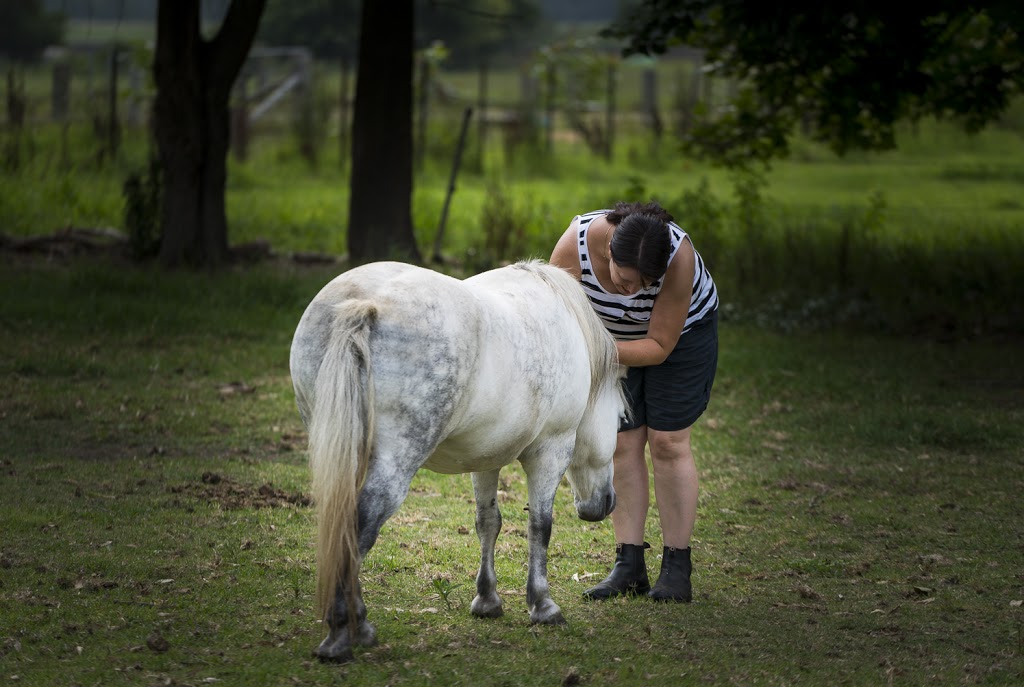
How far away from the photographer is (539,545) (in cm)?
420

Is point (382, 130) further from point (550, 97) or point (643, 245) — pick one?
point (550, 97)

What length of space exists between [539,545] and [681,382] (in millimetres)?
868

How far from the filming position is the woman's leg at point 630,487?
4703mm

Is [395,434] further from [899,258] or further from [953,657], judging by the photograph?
[899,258]

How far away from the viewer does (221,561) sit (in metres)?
4.73

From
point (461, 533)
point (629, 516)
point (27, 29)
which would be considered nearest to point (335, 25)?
point (27, 29)

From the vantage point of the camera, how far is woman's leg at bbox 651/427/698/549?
4.59m

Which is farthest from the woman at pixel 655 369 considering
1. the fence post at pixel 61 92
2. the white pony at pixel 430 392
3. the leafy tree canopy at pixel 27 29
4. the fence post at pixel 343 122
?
the leafy tree canopy at pixel 27 29

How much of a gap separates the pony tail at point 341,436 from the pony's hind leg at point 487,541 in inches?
38.4

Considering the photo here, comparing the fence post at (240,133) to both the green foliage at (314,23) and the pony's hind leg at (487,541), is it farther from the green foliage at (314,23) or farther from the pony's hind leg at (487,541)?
the pony's hind leg at (487,541)

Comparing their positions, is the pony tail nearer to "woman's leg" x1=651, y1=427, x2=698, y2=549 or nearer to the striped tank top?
the striped tank top

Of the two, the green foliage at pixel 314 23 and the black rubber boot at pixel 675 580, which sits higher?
the green foliage at pixel 314 23

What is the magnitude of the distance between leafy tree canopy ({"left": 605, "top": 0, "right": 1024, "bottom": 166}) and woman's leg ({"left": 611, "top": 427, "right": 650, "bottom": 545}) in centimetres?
523

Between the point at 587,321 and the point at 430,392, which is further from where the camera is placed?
the point at 587,321
